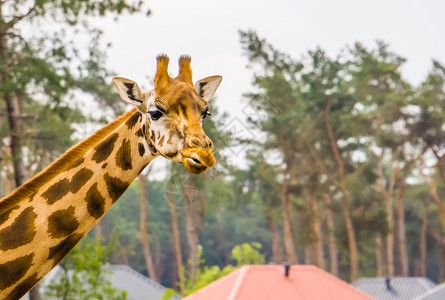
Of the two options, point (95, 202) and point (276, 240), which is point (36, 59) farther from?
point (276, 240)

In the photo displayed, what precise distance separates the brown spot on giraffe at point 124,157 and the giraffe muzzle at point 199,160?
0.66m

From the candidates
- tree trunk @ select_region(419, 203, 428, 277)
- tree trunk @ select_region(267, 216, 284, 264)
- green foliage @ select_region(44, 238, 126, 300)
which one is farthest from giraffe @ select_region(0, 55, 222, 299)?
tree trunk @ select_region(419, 203, 428, 277)

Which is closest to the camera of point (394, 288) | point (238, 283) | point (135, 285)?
point (238, 283)

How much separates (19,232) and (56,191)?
0.30 metres

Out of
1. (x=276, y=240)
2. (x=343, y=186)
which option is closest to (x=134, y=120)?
(x=343, y=186)

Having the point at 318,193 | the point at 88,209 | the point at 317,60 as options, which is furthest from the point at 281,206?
the point at 88,209

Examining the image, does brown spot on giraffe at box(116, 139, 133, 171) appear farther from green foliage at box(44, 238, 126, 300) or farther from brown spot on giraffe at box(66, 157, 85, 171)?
green foliage at box(44, 238, 126, 300)

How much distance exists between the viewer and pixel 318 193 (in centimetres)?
4106

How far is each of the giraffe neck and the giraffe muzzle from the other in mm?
556

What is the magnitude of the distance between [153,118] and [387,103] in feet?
115

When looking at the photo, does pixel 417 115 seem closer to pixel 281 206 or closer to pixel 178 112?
pixel 281 206

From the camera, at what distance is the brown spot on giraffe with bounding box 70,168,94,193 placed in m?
4.00

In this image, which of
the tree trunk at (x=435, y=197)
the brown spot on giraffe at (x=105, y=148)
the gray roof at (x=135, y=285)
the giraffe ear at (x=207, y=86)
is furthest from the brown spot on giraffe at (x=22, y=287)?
the tree trunk at (x=435, y=197)

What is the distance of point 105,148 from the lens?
4.13 metres
